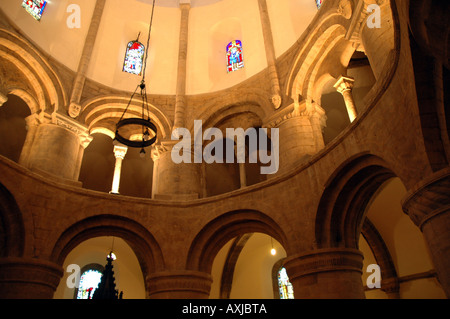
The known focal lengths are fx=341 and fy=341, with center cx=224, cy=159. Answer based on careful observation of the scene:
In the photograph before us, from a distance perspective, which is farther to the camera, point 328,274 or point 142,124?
point 142,124

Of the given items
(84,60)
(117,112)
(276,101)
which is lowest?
(276,101)

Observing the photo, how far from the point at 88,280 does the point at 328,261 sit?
9508 mm

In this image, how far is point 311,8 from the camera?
38.2ft

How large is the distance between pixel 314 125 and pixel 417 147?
5.48 metres

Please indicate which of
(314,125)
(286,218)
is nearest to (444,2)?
(286,218)

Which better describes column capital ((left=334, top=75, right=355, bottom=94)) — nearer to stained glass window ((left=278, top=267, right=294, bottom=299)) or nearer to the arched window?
stained glass window ((left=278, top=267, right=294, bottom=299))

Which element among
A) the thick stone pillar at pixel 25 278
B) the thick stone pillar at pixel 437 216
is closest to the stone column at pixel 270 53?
the thick stone pillar at pixel 437 216

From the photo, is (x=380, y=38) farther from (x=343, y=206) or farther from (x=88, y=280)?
(x=88, y=280)

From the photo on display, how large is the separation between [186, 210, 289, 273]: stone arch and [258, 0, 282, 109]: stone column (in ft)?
12.4

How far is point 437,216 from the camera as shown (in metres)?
4.51

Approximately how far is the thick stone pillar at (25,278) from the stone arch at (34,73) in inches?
194

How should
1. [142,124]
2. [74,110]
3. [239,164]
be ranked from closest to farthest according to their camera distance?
[142,124]
[74,110]
[239,164]

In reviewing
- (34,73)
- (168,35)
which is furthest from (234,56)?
(34,73)

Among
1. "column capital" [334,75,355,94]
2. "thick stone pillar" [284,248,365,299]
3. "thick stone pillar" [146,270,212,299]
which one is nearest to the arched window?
"thick stone pillar" [146,270,212,299]
